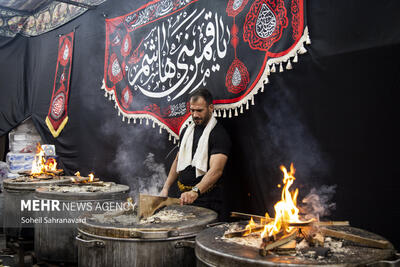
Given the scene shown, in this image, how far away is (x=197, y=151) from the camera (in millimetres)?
3340

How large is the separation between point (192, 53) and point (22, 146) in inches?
203

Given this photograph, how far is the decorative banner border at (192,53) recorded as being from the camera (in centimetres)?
305

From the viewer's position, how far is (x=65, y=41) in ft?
22.7

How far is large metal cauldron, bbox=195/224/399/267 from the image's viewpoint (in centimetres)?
142

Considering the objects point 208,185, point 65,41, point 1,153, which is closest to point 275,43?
point 208,185

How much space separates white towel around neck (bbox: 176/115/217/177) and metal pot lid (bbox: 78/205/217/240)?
894 millimetres

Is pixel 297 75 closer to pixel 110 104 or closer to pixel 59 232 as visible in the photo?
pixel 59 232

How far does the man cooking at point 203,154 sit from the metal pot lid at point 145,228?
0.74 m

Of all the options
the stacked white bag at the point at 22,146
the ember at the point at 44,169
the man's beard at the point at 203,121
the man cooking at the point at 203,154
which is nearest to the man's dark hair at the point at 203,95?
the man cooking at the point at 203,154

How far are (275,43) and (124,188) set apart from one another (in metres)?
2.12

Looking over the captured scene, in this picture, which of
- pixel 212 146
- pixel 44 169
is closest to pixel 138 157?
pixel 44 169

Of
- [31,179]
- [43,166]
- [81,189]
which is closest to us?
[81,189]

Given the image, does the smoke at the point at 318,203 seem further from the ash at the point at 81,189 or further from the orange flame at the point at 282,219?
the ash at the point at 81,189

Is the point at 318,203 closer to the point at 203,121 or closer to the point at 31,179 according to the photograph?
the point at 203,121
